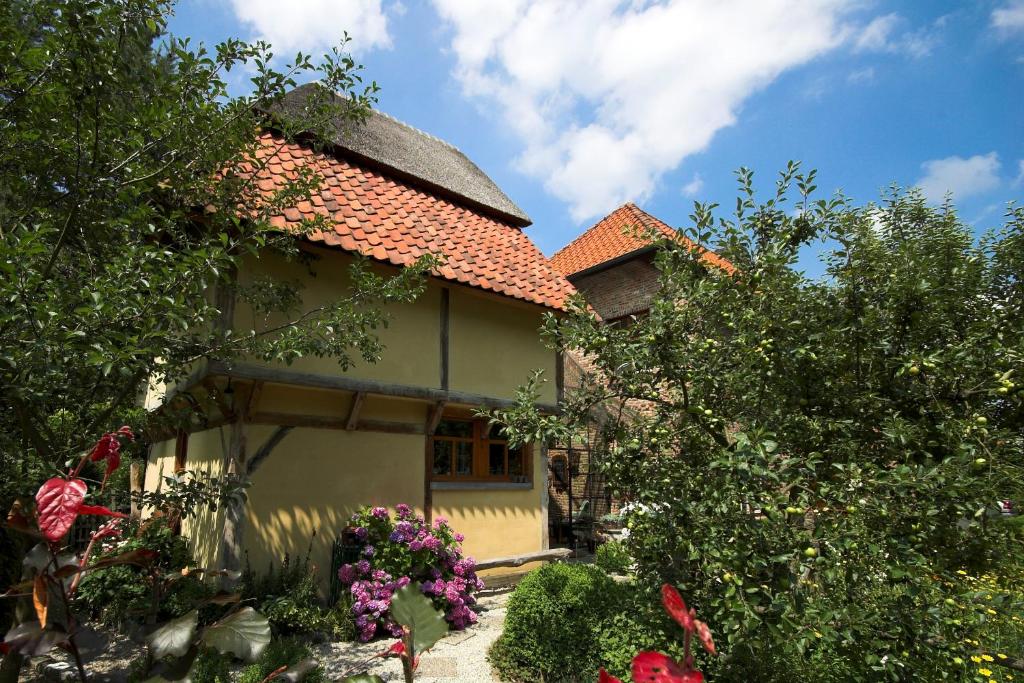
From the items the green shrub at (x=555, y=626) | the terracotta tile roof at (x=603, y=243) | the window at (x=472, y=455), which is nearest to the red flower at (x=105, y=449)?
the green shrub at (x=555, y=626)

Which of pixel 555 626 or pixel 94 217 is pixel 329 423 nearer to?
pixel 555 626

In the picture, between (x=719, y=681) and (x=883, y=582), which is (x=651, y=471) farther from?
(x=719, y=681)

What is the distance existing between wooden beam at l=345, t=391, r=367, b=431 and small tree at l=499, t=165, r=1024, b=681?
12.7ft

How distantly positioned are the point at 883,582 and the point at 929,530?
353mm

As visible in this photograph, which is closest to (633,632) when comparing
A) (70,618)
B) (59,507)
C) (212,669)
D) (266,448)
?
(212,669)

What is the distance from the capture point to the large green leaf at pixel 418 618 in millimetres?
936

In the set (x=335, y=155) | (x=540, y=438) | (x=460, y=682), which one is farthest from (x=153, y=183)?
(x=335, y=155)

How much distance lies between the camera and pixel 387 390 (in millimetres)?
7168

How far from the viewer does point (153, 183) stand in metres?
3.57

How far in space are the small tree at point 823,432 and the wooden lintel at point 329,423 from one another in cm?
408

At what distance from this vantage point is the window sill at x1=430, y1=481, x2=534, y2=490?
789 cm

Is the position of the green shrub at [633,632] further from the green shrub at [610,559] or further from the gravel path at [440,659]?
the green shrub at [610,559]

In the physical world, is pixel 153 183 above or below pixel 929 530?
above

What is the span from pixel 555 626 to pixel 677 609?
4203 millimetres
